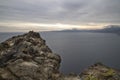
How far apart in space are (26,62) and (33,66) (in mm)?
3094

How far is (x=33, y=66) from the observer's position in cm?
4597

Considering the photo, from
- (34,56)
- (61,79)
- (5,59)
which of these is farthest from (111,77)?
(5,59)

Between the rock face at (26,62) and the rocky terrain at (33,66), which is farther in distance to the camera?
the rocky terrain at (33,66)

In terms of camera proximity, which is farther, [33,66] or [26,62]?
[26,62]

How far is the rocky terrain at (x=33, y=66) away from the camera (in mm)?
43031

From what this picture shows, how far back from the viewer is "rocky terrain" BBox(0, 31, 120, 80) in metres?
43.0

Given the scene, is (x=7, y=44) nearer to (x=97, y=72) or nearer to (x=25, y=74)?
(x=25, y=74)

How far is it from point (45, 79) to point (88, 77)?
1819 cm

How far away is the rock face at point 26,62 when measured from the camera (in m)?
42.6

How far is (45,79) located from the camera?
145 ft

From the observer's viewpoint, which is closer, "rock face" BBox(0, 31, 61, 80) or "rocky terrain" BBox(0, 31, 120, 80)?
"rock face" BBox(0, 31, 61, 80)

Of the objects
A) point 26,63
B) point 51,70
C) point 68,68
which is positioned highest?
point 26,63

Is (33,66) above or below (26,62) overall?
below

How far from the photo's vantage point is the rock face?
140 feet
